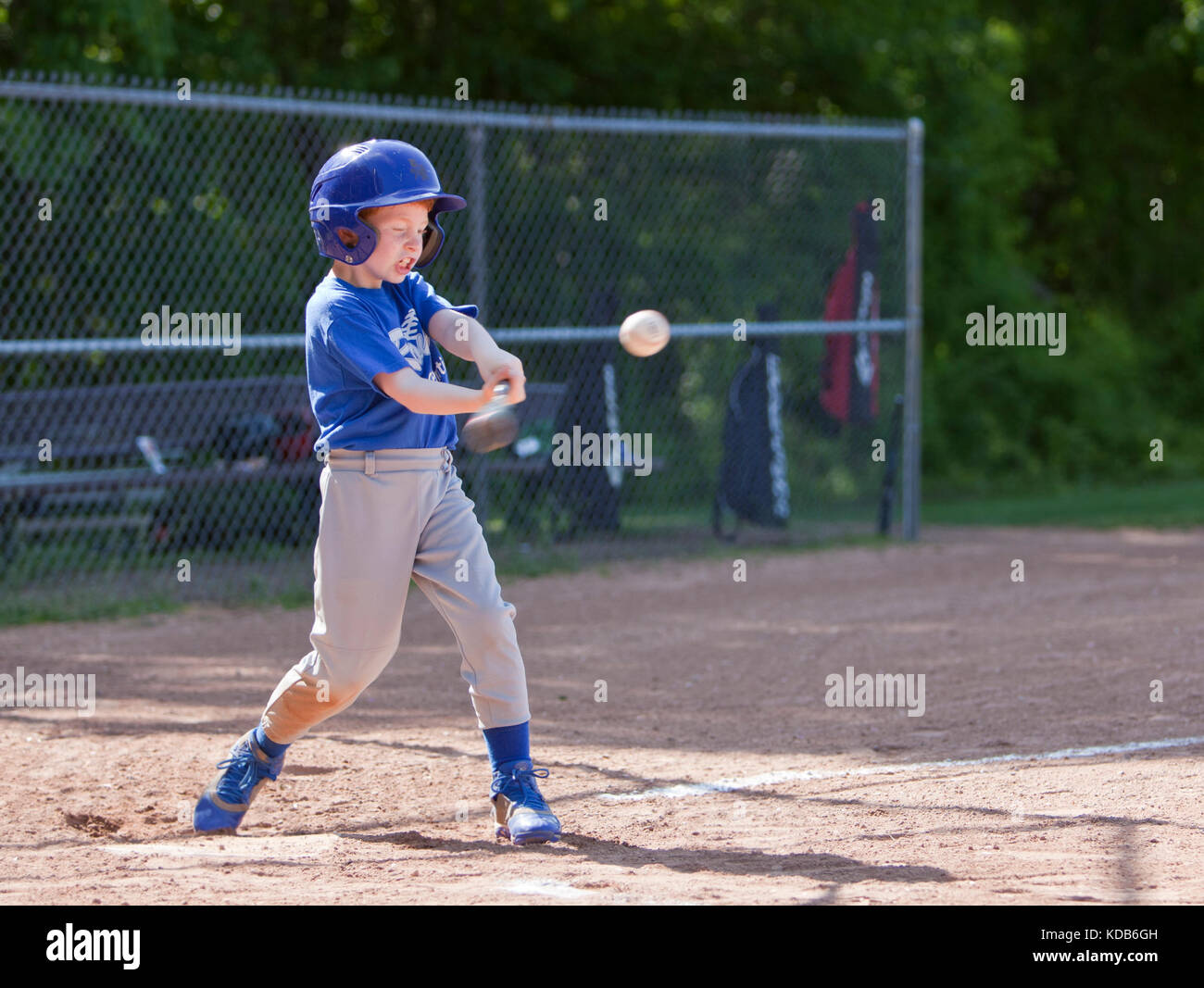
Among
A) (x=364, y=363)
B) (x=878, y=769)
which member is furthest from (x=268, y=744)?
(x=878, y=769)

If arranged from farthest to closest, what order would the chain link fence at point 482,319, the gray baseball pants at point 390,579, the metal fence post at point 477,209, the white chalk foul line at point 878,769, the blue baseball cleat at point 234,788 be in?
the chain link fence at point 482,319 → the metal fence post at point 477,209 → the white chalk foul line at point 878,769 → the blue baseball cleat at point 234,788 → the gray baseball pants at point 390,579

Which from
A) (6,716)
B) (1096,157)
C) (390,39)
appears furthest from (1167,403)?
(6,716)

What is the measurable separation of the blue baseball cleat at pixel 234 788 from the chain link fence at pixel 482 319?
3.94 meters

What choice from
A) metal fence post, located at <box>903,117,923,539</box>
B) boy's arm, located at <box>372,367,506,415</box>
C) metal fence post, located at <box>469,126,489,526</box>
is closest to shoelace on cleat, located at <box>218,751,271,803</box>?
boy's arm, located at <box>372,367,506,415</box>

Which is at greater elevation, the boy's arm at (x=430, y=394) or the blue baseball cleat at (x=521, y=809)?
the boy's arm at (x=430, y=394)

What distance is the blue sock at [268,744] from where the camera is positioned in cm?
434

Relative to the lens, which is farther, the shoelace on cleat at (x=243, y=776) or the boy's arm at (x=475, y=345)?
the shoelace on cleat at (x=243, y=776)

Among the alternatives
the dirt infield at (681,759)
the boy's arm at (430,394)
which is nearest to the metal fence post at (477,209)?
the dirt infield at (681,759)

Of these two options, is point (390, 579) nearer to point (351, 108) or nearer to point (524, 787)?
point (524, 787)

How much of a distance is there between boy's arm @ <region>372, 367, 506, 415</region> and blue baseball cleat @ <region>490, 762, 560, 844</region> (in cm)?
110

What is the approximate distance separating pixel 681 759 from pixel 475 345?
1.89 m

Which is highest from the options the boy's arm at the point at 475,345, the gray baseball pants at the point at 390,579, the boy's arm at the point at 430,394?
the boy's arm at the point at 475,345

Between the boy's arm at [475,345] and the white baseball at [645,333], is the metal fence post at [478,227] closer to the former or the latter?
the boy's arm at [475,345]

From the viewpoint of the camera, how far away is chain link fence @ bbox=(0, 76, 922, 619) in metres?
9.23
